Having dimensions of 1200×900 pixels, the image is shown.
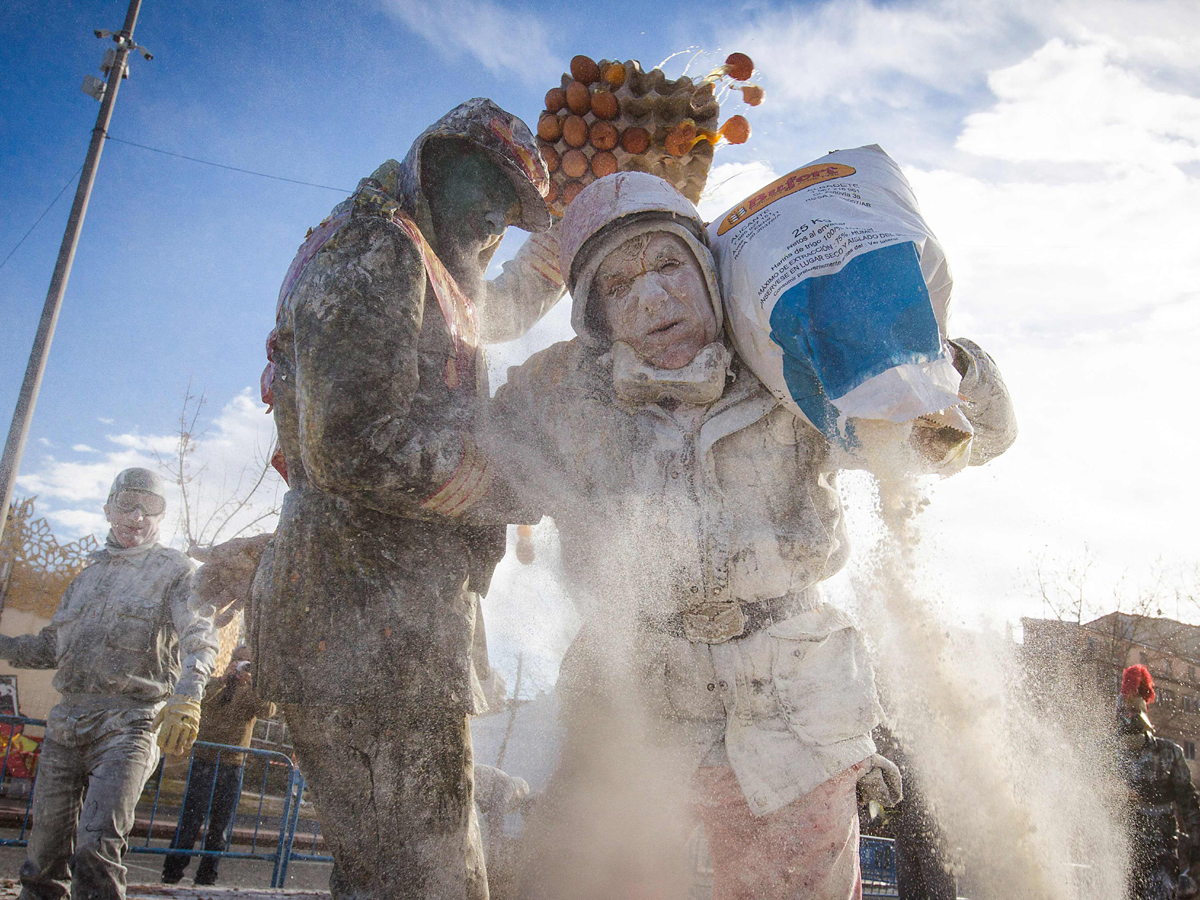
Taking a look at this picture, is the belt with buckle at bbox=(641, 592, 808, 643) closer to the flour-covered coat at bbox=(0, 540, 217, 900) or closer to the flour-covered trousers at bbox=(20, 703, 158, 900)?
the flour-covered coat at bbox=(0, 540, 217, 900)

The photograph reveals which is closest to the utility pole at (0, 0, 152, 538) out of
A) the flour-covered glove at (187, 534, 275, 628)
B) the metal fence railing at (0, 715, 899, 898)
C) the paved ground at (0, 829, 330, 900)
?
the metal fence railing at (0, 715, 899, 898)

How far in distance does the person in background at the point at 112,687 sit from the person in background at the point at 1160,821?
623 cm

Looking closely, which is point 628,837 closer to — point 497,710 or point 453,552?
point 497,710

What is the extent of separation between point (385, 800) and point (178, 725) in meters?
1.97

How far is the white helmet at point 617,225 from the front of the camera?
81.7 inches

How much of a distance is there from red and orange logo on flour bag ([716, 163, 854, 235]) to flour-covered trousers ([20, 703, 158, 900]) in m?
3.38

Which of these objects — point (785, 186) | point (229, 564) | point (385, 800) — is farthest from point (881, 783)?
point (229, 564)

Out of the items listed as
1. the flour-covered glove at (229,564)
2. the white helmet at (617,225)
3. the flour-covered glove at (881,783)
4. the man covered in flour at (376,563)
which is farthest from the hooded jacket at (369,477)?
the flour-covered glove at (881,783)

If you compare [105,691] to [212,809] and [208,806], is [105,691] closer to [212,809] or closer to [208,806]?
[212,809]

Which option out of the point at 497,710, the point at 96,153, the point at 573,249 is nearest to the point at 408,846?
the point at 497,710

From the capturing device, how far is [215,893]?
338 cm

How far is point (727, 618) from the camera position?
183 centimetres

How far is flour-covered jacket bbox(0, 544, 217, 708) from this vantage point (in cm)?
348

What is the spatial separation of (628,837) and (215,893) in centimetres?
240
